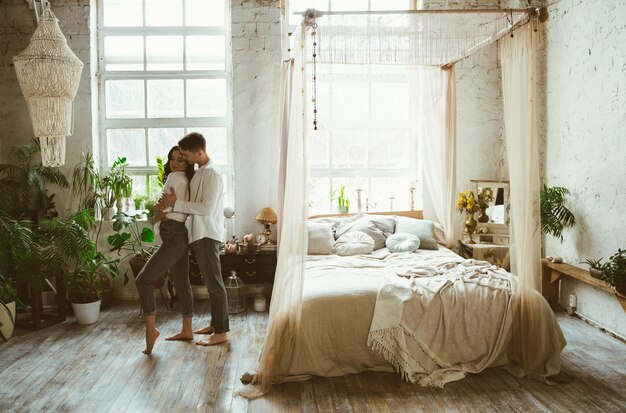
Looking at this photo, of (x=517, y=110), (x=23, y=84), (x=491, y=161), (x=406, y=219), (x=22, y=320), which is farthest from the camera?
(x=491, y=161)

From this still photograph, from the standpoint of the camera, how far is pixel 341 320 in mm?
3986

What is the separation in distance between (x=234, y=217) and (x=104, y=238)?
4.89 ft

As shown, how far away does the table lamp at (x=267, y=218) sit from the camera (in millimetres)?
6078

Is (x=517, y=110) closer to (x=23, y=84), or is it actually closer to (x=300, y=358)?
(x=300, y=358)

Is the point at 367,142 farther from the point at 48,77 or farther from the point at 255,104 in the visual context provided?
the point at 48,77

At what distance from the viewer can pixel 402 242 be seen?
18.6 ft

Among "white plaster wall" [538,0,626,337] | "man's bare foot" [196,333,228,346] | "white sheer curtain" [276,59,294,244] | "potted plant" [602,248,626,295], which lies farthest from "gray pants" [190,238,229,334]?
"white plaster wall" [538,0,626,337]

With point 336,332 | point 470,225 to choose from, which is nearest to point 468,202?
point 470,225

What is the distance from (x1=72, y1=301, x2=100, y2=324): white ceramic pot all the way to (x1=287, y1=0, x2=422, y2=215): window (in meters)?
2.59

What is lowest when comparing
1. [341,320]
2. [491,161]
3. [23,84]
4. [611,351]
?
[611,351]

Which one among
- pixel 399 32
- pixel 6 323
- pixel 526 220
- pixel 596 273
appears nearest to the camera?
pixel 526 220

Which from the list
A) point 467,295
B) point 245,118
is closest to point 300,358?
point 467,295

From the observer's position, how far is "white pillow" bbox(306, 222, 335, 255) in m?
5.64

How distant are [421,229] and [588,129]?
73.1 inches
